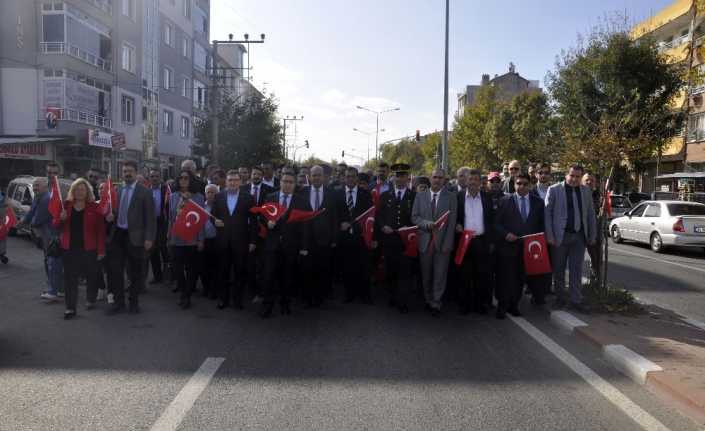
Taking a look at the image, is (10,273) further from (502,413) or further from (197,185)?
(502,413)

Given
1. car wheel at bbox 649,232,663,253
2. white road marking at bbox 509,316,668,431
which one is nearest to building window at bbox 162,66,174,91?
car wheel at bbox 649,232,663,253

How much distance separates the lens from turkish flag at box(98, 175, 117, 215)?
7563mm

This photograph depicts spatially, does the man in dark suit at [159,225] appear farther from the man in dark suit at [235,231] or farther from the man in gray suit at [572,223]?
the man in gray suit at [572,223]

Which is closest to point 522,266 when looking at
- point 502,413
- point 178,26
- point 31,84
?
point 502,413

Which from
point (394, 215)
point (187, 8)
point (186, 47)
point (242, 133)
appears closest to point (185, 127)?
point (186, 47)

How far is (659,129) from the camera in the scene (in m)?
26.2

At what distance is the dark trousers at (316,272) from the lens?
8070 millimetres

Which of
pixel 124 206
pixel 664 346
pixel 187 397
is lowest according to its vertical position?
pixel 187 397

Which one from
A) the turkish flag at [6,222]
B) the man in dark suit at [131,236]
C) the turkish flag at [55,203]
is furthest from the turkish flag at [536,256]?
the turkish flag at [6,222]

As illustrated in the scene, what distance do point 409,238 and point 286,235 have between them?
1.75 metres

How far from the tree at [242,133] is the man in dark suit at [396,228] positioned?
971 inches

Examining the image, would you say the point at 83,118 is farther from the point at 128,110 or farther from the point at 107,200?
the point at 107,200

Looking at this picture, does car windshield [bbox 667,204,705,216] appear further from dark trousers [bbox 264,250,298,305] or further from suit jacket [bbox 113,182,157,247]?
suit jacket [bbox 113,182,157,247]

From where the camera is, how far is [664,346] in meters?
6.03
